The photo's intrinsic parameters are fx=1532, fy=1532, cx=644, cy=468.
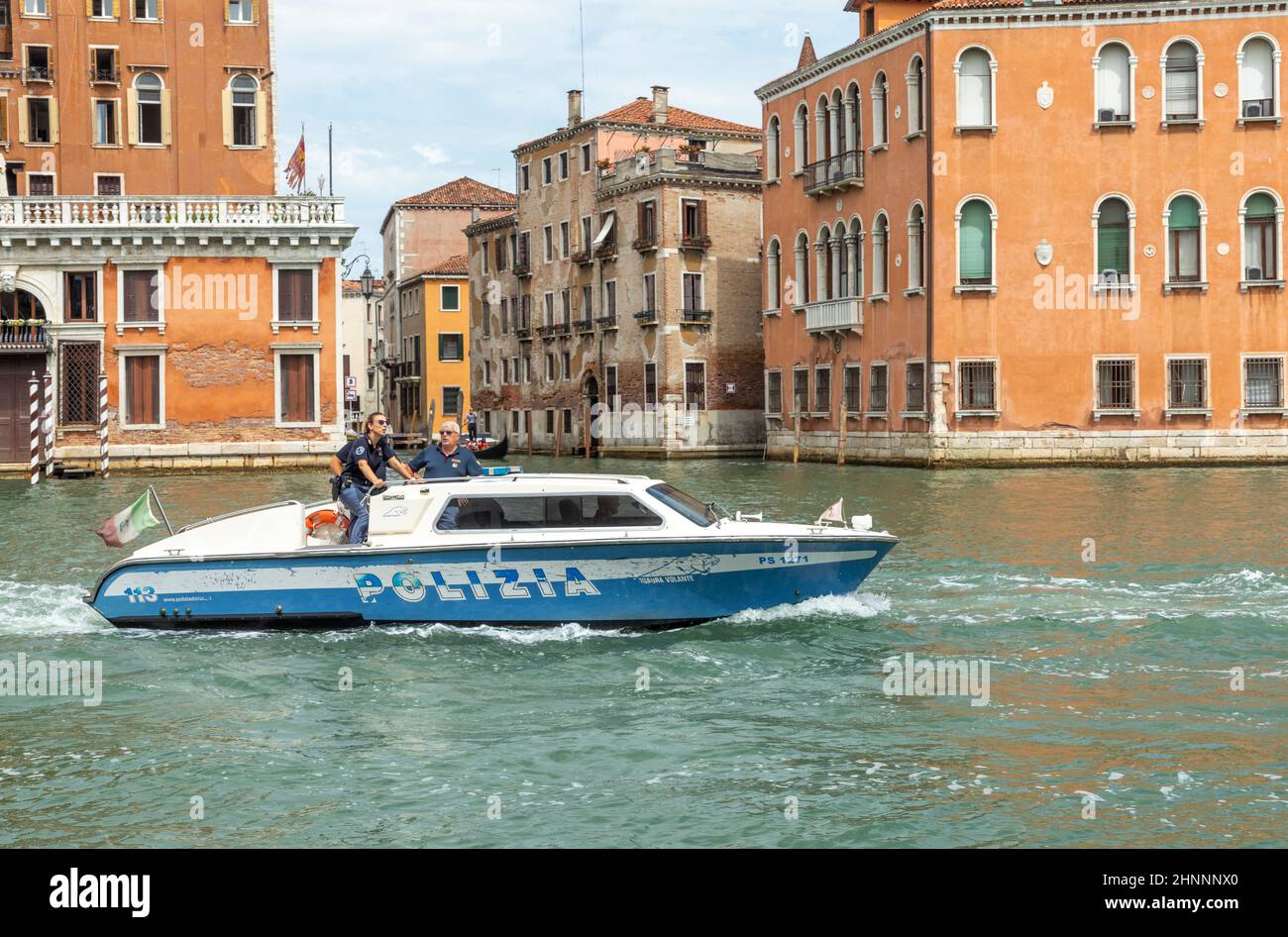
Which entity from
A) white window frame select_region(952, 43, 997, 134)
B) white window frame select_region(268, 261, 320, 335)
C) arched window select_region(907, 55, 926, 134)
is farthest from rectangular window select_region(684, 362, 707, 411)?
white window frame select_region(952, 43, 997, 134)

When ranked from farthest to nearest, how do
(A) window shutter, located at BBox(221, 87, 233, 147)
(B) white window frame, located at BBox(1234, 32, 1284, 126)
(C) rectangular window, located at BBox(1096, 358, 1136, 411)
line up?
(A) window shutter, located at BBox(221, 87, 233, 147), (C) rectangular window, located at BBox(1096, 358, 1136, 411), (B) white window frame, located at BBox(1234, 32, 1284, 126)

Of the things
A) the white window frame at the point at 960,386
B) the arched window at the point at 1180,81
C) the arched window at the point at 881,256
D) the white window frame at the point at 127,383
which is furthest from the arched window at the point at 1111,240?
the white window frame at the point at 127,383

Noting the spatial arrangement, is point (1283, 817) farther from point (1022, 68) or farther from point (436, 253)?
point (436, 253)

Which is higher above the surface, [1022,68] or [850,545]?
[1022,68]

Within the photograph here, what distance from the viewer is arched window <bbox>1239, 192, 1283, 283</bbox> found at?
35.9 metres

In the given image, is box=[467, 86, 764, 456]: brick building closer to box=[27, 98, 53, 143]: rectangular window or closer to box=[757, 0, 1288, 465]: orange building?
box=[757, 0, 1288, 465]: orange building

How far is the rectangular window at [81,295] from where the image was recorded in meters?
37.0

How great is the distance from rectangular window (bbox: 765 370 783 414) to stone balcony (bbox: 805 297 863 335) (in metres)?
2.66

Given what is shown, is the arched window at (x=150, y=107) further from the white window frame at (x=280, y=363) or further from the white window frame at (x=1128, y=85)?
the white window frame at (x=1128, y=85)

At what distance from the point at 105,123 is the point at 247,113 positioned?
11.6 feet

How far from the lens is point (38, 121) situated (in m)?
38.8
